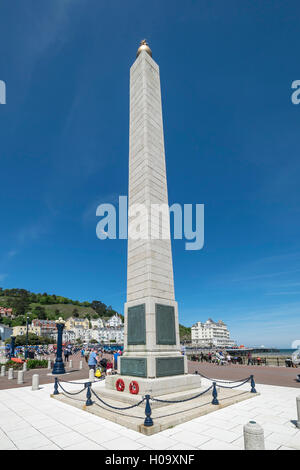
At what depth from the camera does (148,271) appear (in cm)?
1332

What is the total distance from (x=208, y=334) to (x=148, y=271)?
7378 inches

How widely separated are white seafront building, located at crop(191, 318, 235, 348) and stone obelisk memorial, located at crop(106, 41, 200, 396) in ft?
588

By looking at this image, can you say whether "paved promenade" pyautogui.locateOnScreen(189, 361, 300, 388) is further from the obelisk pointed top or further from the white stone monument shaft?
the obelisk pointed top

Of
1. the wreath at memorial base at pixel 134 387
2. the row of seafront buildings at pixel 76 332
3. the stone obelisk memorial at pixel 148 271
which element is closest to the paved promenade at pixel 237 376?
the stone obelisk memorial at pixel 148 271

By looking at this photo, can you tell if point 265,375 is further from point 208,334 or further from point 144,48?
point 208,334

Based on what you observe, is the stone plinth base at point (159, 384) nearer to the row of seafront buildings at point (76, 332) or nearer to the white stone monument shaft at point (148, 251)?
the white stone monument shaft at point (148, 251)

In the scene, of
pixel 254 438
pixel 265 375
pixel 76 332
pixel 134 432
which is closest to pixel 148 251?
pixel 134 432

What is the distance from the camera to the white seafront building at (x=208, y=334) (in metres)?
181

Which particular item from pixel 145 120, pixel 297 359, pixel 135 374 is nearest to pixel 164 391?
pixel 135 374

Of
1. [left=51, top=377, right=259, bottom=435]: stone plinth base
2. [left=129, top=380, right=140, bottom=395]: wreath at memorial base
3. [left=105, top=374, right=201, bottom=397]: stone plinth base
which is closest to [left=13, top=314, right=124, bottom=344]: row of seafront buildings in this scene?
[left=105, top=374, right=201, bottom=397]: stone plinth base
